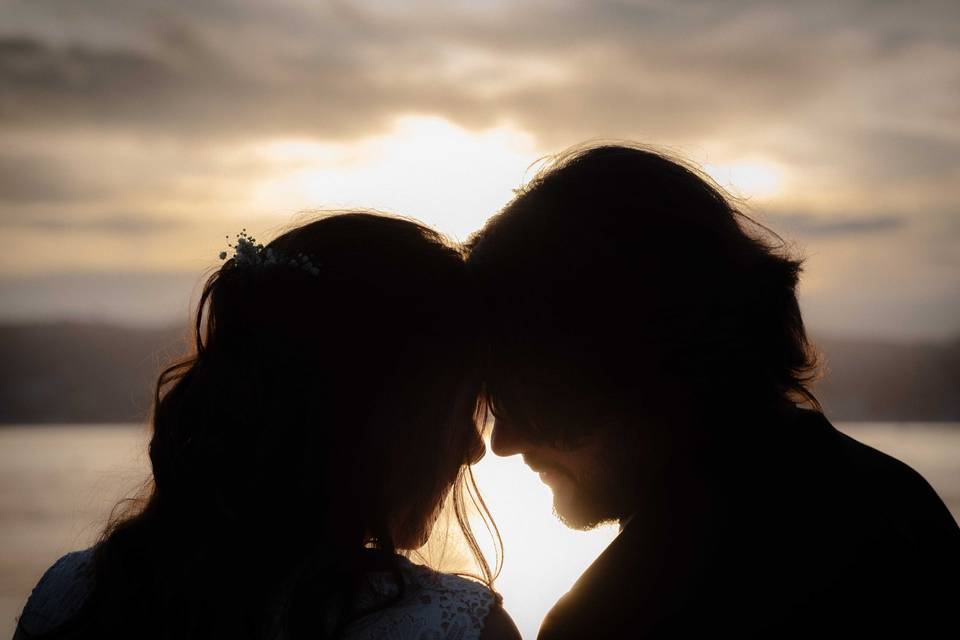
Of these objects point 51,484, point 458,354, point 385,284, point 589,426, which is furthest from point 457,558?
point 51,484

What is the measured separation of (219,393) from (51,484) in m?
37.6

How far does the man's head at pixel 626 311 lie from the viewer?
119 inches

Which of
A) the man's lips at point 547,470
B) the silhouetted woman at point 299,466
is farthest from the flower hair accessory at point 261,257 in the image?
the man's lips at point 547,470

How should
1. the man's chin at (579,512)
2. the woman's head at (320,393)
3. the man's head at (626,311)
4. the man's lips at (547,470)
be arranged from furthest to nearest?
the man's lips at (547,470) < the man's chin at (579,512) < the man's head at (626,311) < the woman's head at (320,393)

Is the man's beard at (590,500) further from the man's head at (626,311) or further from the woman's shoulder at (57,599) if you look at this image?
the woman's shoulder at (57,599)

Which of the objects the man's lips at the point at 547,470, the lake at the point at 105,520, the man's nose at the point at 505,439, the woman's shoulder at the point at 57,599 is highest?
the man's nose at the point at 505,439

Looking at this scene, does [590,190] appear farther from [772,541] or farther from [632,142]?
[772,541]

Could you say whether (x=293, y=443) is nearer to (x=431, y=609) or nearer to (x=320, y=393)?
(x=320, y=393)

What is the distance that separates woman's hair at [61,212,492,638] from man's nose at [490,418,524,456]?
73 centimetres

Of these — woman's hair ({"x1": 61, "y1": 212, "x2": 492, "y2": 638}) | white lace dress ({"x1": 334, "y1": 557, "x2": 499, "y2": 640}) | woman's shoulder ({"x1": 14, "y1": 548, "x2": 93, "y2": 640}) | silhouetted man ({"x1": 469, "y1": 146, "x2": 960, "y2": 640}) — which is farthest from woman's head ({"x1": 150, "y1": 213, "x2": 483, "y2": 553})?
silhouetted man ({"x1": 469, "y1": 146, "x2": 960, "y2": 640})

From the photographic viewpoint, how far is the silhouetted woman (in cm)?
230

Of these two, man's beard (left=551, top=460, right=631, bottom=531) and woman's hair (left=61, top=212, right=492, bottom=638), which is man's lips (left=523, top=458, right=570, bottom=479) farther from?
woman's hair (left=61, top=212, right=492, bottom=638)

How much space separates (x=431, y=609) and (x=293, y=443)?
50 centimetres

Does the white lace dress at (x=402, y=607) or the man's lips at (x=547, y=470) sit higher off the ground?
the man's lips at (x=547, y=470)
